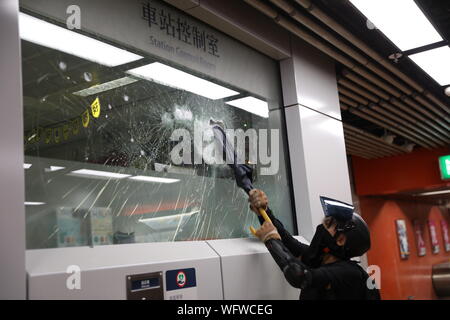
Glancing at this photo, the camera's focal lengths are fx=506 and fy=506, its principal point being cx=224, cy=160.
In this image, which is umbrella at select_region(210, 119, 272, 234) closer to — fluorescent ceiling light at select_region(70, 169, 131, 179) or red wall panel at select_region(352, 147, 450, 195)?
fluorescent ceiling light at select_region(70, 169, 131, 179)

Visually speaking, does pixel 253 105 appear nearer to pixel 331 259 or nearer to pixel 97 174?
pixel 331 259

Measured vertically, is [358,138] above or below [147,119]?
above

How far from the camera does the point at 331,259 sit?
2.74 meters

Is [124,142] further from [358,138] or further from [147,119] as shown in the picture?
[358,138]

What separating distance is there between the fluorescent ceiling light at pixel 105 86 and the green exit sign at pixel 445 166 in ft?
24.2

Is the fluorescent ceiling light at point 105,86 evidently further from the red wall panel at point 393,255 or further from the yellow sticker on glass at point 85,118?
the red wall panel at point 393,255

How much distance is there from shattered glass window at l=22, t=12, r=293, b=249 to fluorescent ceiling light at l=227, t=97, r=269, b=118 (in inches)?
2.4

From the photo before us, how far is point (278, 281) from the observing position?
309 cm

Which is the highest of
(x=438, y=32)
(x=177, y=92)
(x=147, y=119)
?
(x=438, y=32)

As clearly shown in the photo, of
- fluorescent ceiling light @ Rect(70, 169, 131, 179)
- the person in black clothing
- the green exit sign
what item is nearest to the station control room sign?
fluorescent ceiling light @ Rect(70, 169, 131, 179)

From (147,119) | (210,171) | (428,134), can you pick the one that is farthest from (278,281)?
(428,134)

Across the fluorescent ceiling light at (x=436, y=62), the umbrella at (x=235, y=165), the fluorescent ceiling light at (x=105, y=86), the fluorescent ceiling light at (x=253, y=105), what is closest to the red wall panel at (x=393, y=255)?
the fluorescent ceiling light at (x=436, y=62)

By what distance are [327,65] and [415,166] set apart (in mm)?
5879
